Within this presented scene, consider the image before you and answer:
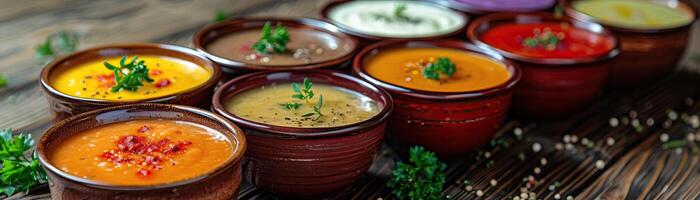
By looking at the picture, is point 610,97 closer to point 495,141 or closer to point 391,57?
point 495,141

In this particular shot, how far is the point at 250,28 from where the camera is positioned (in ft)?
8.82

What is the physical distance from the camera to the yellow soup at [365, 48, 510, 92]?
224cm

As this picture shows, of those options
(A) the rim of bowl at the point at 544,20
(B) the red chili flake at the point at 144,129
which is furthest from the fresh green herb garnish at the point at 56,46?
(A) the rim of bowl at the point at 544,20

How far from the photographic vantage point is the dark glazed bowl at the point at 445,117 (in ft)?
6.90

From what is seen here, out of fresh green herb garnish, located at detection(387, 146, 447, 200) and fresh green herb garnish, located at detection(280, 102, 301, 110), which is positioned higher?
fresh green herb garnish, located at detection(280, 102, 301, 110)

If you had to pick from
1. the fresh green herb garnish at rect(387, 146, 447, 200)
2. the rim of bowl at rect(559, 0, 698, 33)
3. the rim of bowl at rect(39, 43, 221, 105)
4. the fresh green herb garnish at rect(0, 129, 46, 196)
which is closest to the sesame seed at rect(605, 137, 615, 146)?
the rim of bowl at rect(559, 0, 698, 33)

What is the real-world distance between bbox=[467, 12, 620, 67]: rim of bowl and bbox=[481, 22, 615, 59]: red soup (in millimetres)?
14

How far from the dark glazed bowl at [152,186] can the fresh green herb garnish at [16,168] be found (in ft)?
0.82

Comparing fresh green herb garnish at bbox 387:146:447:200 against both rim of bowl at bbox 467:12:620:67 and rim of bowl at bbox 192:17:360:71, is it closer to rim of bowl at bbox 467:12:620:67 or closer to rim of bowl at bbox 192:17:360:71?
rim of bowl at bbox 192:17:360:71

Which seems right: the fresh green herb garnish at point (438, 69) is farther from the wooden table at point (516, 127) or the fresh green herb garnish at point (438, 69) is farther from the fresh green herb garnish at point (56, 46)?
the fresh green herb garnish at point (56, 46)

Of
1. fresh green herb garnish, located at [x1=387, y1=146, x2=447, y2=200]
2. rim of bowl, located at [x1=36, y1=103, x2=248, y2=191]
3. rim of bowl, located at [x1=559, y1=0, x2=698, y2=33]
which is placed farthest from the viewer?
rim of bowl, located at [x1=559, y1=0, x2=698, y2=33]

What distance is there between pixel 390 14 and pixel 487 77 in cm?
77

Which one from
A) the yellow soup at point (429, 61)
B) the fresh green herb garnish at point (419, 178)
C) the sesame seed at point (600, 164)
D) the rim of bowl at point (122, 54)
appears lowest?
the sesame seed at point (600, 164)

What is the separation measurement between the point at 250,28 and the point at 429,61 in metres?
0.67
